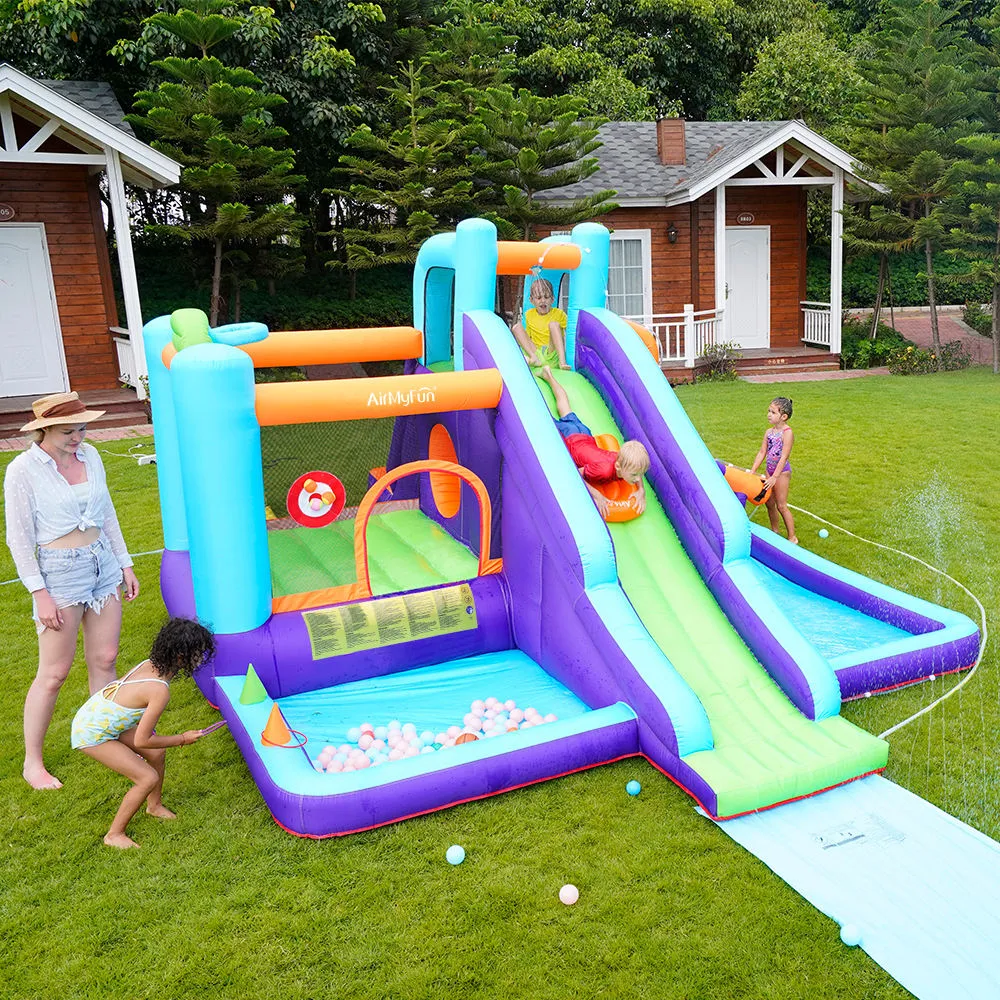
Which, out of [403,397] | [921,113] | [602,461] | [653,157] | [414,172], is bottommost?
[602,461]

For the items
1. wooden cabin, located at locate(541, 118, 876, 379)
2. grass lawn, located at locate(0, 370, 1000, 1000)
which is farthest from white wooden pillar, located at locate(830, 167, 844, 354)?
grass lawn, located at locate(0, 370, 1000, 1000)

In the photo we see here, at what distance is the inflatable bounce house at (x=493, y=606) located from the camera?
4.45 metres

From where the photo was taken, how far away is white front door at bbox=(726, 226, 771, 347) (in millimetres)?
18484

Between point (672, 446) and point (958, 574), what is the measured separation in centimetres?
265

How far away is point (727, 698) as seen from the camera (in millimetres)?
4867

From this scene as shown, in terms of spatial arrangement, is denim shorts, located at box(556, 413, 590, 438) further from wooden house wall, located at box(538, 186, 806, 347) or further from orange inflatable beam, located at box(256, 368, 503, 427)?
wooden house wall, located at box(538, 186, 806, 347)

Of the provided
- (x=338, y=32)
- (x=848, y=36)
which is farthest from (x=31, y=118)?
Answer: (x=848, y=36)

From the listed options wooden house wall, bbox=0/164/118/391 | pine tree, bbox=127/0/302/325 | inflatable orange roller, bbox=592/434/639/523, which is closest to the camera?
inflatable orange roller, bbox=592/434/639/523

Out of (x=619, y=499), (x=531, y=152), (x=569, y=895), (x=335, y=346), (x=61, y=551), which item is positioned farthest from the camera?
(x=531, y=152)

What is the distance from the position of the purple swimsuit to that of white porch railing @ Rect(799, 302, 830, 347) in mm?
11468

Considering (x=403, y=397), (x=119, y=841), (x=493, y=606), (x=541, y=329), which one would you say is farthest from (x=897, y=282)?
(x=119, y=841)

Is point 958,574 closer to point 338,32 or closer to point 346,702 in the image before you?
point 346,702

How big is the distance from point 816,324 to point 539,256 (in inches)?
514

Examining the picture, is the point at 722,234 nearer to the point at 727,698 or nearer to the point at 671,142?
the point at 671,142
